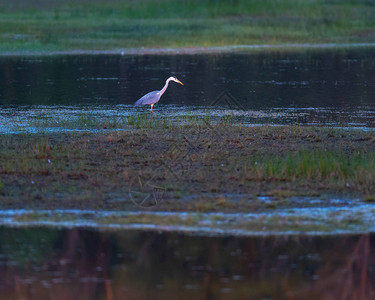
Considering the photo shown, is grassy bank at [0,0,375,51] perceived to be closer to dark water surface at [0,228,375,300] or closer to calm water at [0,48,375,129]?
Result: calm water at [0,48,375,129]

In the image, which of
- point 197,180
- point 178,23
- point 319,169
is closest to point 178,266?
point 197,180

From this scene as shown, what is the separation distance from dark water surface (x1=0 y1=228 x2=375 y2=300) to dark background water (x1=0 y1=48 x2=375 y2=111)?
11.5 metres

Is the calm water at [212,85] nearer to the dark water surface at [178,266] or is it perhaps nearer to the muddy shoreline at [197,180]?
the muddy shoreline at [197,180]

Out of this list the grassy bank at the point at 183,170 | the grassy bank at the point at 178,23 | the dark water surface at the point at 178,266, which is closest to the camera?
the dark water surface at the point at 178,266

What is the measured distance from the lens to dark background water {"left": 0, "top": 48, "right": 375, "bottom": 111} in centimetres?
2180

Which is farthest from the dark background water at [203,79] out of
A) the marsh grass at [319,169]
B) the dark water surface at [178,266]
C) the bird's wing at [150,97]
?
the dark water surface at [178,266]

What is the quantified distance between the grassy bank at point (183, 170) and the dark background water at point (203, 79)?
20.9 feet

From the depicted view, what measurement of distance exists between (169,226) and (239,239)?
2.87 ft

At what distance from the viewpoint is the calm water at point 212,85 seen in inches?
756

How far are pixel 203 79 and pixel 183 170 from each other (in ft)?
51.6

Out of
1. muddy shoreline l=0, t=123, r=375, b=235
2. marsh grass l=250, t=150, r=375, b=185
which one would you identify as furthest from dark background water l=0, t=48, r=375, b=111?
marsh grass l=250, t=150, r=375, b=185

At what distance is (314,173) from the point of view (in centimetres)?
1109

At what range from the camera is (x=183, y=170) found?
11.7 meters

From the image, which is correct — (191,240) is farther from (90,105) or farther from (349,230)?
(90,105)
